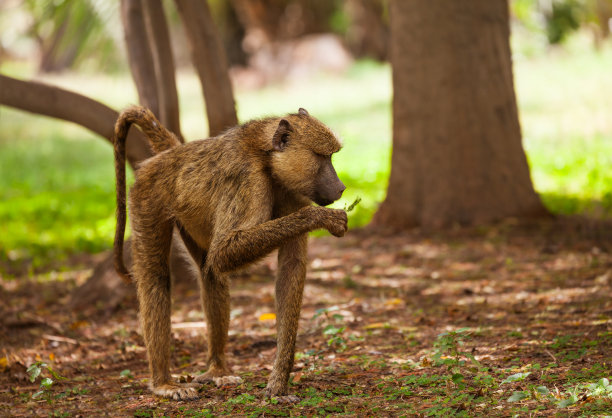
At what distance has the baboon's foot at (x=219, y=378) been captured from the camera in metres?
4.92

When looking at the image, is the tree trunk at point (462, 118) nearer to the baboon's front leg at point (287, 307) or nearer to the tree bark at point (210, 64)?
the tree bark at point (210, 64)

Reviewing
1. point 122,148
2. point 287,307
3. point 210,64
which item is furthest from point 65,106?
point 287,307

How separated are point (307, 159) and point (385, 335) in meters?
1.93

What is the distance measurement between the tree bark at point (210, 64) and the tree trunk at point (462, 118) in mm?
2698

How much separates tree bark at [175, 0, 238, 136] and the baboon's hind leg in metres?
2.43

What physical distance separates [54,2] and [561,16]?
1649cm

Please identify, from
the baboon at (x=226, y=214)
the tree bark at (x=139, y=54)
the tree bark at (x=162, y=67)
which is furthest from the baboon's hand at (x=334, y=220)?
the tree bark at (x=139, y=54)

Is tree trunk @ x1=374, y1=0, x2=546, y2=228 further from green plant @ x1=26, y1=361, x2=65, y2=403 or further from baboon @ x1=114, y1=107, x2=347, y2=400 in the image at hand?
green plant @ x1=26, y1=361, x2=65, y2=403

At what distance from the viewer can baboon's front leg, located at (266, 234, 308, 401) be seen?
14.8ft

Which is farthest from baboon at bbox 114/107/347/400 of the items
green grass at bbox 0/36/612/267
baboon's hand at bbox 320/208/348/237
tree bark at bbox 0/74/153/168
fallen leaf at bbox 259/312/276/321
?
tree bark at bbox 0/74/153/168

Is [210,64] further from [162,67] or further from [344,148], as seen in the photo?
[344,148]

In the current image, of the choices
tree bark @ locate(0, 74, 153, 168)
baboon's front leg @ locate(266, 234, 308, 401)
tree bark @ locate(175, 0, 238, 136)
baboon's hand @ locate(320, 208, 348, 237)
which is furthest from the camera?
tree bark @ locate(175, 0, 238, 136)

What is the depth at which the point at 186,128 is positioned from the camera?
20578mm

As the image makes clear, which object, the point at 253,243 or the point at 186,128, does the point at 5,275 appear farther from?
the point at 186,128
